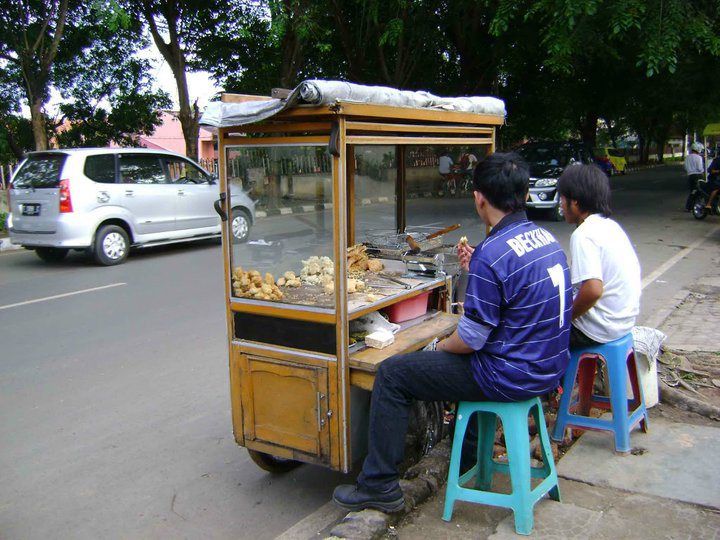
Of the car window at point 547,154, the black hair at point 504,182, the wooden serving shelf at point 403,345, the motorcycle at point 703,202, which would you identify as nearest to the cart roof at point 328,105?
the black hair at point 504,182

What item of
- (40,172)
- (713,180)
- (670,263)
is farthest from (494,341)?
(713,180)

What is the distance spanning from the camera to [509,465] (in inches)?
104

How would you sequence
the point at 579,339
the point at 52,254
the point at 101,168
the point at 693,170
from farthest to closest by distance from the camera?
the point at 693,170 < the point at 52,254 < the point at 101,168 < the point at 579,339

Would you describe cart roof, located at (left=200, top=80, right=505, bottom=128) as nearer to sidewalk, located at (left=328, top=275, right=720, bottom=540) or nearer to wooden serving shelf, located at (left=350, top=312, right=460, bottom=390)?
wooden serving shelf, located at (left=350, top=312, right=460, bottom=390)

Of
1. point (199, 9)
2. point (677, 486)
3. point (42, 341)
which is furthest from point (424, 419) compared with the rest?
point (199, 9)

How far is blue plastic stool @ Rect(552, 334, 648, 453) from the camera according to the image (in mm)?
3340

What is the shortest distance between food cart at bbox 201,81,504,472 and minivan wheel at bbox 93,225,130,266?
692 centimetres

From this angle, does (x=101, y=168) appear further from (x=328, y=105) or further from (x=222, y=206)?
(x=328, y=105)

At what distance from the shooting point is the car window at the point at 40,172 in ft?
31.2

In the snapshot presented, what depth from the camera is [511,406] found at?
264 cm

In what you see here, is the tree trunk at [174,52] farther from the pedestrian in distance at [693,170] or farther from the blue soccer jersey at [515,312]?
the blue soccer jersey at [515,312]

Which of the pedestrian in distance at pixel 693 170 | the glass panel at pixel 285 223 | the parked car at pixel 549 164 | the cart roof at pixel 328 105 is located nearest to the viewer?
the cart roof at pixel 328 105

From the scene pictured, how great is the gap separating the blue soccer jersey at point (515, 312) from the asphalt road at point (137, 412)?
1.16m

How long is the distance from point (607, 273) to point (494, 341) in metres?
1.05
